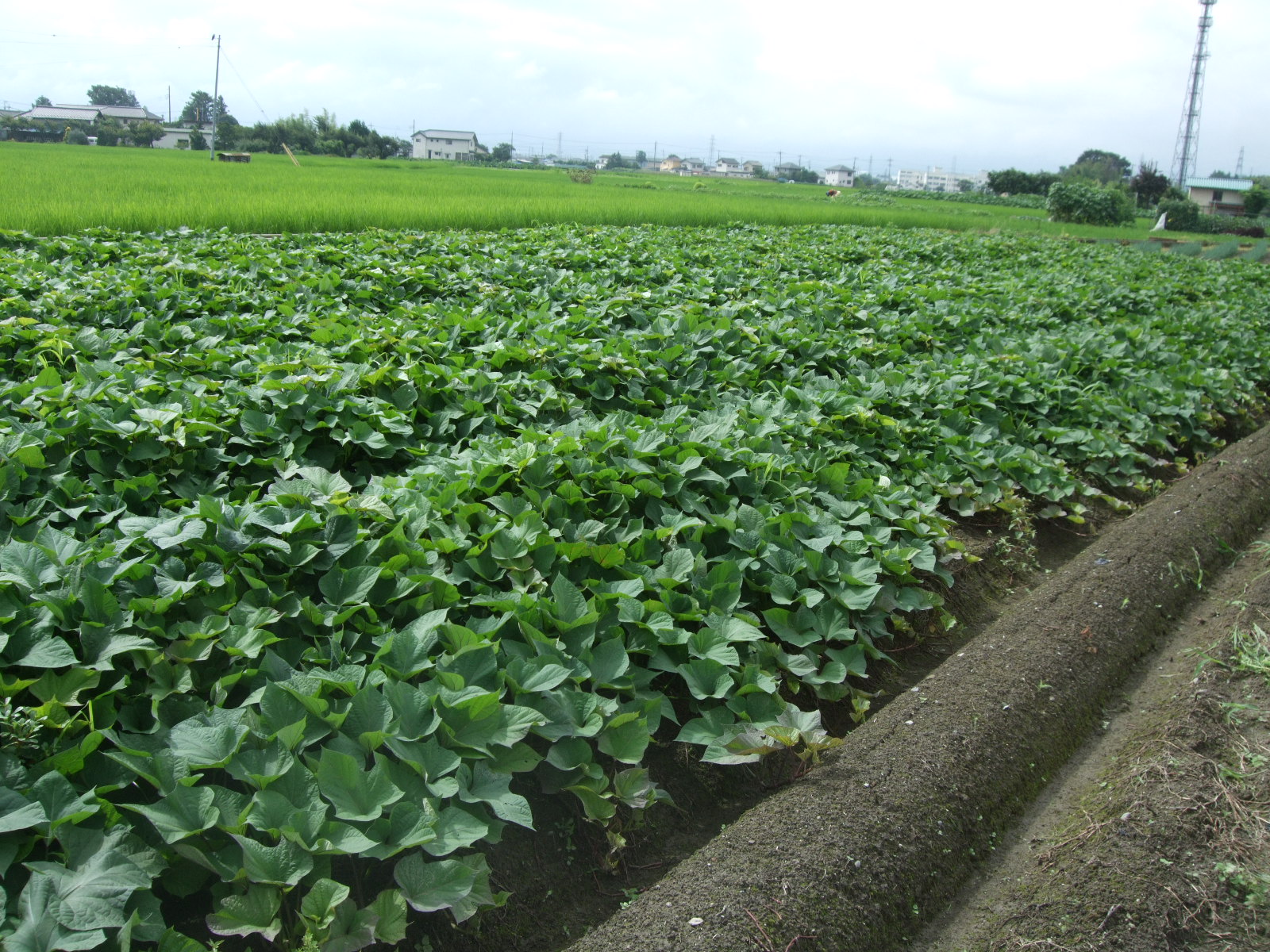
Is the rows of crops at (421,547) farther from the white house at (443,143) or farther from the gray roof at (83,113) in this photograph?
the white house at (443,143)

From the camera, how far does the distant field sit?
10570 mm

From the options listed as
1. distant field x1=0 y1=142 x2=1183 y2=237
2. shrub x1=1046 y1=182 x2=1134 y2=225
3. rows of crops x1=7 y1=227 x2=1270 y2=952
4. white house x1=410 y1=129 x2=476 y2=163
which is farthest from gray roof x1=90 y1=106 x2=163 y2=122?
rows of crops x1=7 y1=227 x2=1270 y2=952

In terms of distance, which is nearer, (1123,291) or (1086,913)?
(1086,913)

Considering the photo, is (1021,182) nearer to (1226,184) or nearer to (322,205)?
(1226,184)

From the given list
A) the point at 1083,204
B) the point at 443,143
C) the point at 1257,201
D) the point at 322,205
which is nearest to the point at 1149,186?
the point at 1257,201

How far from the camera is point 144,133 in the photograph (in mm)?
56844

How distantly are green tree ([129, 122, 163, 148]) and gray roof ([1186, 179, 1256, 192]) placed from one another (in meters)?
74.7

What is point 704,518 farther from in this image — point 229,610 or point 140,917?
point 140,917

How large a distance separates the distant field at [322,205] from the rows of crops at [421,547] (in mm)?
4182

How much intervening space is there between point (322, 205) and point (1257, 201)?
59.0m

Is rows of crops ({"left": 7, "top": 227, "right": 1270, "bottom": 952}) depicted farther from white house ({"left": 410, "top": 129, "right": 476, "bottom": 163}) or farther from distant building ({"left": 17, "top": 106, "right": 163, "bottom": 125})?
white house ({"left": 410, "top": 129, "right": 476, "bottom": 163})

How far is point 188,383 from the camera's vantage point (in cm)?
414

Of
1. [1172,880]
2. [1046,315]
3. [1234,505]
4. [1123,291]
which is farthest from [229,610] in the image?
[1123,291]

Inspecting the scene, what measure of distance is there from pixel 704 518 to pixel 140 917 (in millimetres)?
2258
